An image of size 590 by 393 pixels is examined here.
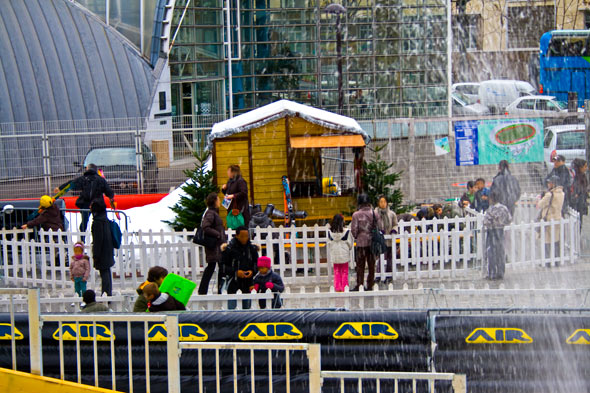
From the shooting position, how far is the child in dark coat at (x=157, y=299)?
868 cm

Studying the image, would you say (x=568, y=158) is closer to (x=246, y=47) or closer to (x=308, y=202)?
(x=308, y=202)

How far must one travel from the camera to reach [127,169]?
21781mm

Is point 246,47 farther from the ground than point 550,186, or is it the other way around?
point 246,47

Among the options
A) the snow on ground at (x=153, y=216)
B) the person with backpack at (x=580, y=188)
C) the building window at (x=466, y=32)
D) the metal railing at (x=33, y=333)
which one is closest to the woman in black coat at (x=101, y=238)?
the snow on ground at (x=153, y=216)

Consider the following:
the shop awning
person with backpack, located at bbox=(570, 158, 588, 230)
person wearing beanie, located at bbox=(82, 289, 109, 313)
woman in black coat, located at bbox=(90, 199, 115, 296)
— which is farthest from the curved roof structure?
person wearing beanie, located at bbox=(82, 289, 109, 313)

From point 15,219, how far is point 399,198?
724 cm

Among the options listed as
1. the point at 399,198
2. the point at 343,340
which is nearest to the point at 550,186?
the point at 399,198

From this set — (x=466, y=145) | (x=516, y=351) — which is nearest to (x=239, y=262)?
(x=516, y=351)

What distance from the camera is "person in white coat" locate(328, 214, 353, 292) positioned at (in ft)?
40.3

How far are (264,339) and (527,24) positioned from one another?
4103 centimetres

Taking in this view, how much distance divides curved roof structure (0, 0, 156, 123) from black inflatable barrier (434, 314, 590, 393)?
844 inches

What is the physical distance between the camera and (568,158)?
23.6 metres

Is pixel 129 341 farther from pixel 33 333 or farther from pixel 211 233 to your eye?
pixel 211 233

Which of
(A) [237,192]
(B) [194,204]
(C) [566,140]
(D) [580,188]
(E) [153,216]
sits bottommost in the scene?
(E) [153,216]
